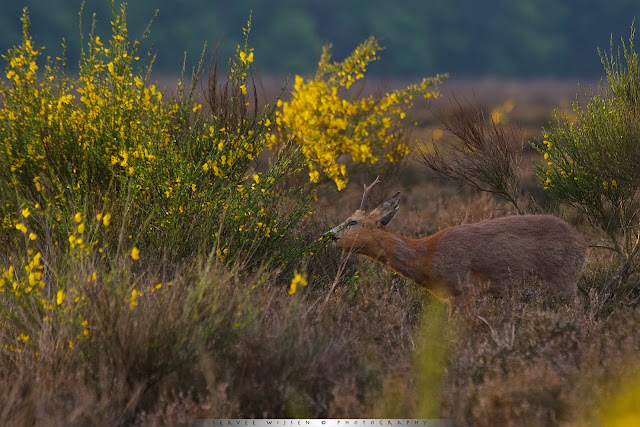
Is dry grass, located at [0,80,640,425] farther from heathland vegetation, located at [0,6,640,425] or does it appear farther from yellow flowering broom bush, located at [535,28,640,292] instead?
yellow flowering broom bush, located at [535,28,640,292]

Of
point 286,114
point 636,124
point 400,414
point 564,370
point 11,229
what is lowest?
point 400,414

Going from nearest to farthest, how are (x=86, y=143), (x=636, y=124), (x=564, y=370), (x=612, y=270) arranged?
1. (x=564, y=370)
2. (x=86, y=143)
3. (x=636, y=124)
4. (x=612, y=270)

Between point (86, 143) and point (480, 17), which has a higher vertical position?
point (480, 17)

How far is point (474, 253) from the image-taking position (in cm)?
597

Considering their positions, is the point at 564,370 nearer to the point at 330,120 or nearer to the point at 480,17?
the point at 330,120

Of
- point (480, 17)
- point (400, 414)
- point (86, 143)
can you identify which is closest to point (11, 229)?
point (86, 143)

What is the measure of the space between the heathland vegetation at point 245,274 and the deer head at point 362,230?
0.34m

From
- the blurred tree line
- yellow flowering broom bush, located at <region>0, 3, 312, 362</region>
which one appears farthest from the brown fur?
the blurred tree line

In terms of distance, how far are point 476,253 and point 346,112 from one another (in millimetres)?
4260

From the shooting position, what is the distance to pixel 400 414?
3.56 m

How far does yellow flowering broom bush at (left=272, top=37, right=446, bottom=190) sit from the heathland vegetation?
50mm

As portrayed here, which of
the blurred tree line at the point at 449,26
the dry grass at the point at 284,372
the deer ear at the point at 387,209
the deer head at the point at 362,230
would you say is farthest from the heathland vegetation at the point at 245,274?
the blurred tree line at the point at 449,26

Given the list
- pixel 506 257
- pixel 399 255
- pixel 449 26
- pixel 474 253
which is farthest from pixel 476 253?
pixel 449 26

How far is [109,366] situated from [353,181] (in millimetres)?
8940
